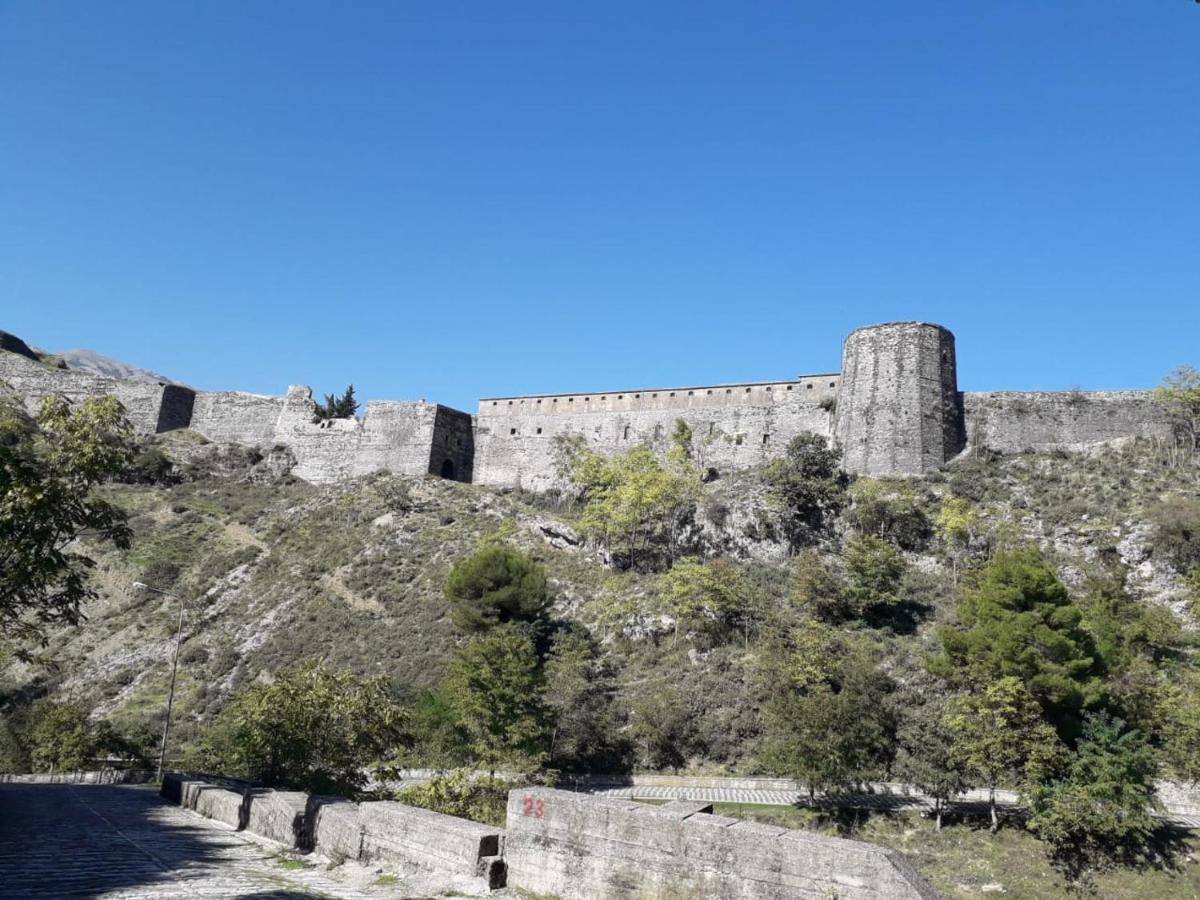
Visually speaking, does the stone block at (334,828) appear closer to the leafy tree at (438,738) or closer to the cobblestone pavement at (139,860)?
the cobblestone pavement at (139,860)

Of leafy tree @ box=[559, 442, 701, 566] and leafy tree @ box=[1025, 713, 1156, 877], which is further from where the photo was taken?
leafy tree @ box=[559, 442, 701, 566]

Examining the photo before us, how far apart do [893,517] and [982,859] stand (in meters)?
19.2

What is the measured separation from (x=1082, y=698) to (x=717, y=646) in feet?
44.8

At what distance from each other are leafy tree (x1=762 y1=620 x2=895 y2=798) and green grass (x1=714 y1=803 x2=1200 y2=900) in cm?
134

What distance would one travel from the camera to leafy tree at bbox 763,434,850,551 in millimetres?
40906

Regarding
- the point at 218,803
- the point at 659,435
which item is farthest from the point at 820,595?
the point at 218,803

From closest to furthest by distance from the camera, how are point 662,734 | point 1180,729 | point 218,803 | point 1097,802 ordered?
point 218,803 < point 1097,802 < point 1180,729 < point 662,734

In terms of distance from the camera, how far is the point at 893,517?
3869 cm

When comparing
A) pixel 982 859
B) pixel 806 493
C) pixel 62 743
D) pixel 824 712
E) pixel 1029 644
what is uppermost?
pixel 806 493

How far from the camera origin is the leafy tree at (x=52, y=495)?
12164 mm

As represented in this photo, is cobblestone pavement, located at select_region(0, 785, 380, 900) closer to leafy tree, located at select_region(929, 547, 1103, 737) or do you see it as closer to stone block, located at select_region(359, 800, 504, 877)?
stone block, located at select_region(359, 800, 504, 877)

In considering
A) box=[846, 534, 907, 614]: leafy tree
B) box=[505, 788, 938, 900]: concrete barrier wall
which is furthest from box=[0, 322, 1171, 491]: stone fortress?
box=[505, 788, 938, 900]: concrete barrier wall

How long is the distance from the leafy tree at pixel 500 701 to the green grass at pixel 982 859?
646cm

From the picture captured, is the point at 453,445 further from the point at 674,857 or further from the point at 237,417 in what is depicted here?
the point at 674,857
